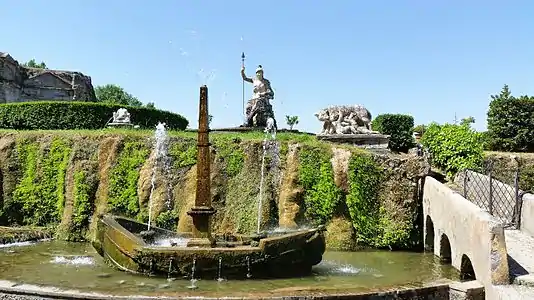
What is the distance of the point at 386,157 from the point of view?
1645 cm

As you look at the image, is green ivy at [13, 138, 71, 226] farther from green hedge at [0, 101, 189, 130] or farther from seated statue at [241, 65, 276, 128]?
seated statue at [241, 65, 276, 128]

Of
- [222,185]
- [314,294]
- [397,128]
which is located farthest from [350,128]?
[314,294]

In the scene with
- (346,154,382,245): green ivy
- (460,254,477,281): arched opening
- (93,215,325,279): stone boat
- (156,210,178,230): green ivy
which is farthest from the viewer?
(156,210,178,230): green ivy

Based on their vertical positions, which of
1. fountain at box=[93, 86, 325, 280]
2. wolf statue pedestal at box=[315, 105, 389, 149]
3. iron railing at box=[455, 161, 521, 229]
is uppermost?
wolf statue pedestal at box=[315, 105, 389, 149]

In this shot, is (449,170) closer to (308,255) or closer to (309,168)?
(309,168)

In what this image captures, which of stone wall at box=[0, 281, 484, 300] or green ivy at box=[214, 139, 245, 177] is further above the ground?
green ivy at box=[214, 139, 245, 177]

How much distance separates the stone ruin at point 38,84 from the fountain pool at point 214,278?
2550 cm

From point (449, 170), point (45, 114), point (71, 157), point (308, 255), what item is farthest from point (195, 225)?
point (45, 114)

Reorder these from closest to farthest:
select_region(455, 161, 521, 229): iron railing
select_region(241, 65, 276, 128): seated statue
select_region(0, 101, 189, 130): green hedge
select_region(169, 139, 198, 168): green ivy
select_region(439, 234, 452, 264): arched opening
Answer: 1. select_region(455, 161, 521, 229): iron railing
2. select_region(439, 234, 452, 264): arched opening
3. select_region(169, 139, 198, 168): green ivy
4. select_region(241, 65, 276, 128): seated statue
5. select_region(0, 101, 189, 130): green hedge

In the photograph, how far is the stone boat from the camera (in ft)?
33.9

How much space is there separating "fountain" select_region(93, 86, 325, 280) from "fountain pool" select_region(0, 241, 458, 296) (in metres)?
0.21

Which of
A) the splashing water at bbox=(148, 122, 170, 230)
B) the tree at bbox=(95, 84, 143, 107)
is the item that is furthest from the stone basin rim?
the tree at bbox=(95, 84, 143, 107)

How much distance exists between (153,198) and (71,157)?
3.51 metres

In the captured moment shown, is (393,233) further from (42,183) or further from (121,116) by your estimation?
(121,116)
